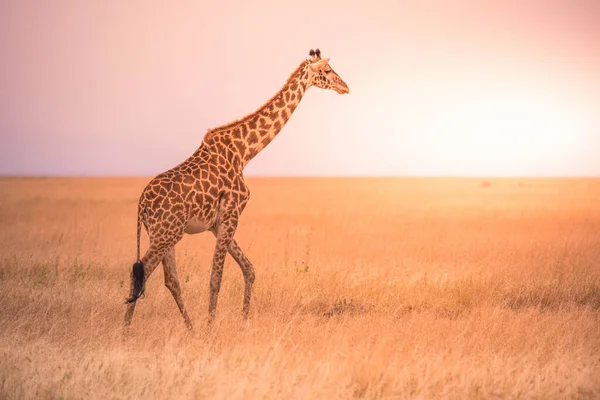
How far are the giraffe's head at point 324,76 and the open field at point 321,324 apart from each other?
3.13m

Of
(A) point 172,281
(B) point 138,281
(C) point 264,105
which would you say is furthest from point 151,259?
(C) point 264,105

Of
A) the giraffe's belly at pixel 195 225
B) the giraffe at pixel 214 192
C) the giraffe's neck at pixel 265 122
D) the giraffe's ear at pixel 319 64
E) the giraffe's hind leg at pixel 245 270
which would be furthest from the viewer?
the giraffe's ear at pixel 319 64

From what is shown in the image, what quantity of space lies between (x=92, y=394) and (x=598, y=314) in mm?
7024

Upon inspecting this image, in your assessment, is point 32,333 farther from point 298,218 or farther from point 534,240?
point 298,218

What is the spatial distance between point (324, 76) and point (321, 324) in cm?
337

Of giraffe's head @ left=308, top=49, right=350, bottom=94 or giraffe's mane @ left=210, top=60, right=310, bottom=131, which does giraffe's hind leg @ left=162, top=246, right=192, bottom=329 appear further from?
giraffe's head @ left=308, top=49, right=350, bottom=94

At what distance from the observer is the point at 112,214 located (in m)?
26.4

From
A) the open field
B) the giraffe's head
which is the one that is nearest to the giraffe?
the giraffe's head

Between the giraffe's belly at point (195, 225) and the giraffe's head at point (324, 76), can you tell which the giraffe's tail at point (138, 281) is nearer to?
the giraffe's belly at point (195, 225)

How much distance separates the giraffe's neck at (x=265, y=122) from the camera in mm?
8938

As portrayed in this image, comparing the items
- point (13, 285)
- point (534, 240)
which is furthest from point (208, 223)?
point (534, 240)

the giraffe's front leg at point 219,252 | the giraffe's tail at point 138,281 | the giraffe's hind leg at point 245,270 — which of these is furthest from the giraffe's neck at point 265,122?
the giraffe's tail at point 138,281

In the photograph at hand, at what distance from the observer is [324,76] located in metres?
9.32

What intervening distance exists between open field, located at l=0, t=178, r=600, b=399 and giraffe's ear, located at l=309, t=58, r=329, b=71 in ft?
10.9
